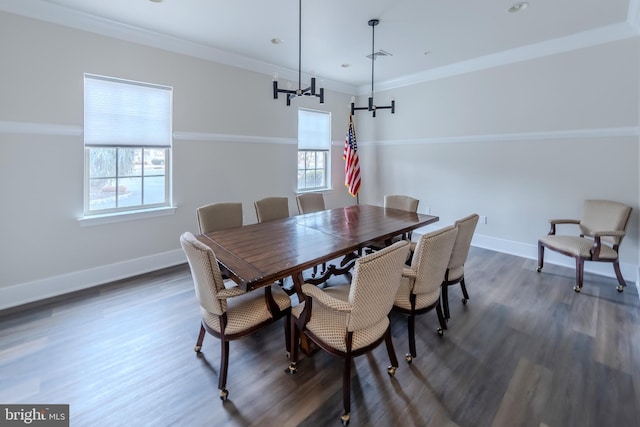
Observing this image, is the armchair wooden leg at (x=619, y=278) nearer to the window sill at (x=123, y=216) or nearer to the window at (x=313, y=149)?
the window at (x=313, y=149)

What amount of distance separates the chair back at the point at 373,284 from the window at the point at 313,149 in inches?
160

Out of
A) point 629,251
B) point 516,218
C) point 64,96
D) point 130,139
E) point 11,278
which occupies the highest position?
point 64,96

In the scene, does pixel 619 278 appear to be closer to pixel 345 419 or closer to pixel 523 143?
pixel 523 143

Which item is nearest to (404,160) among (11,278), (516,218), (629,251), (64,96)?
(516,218)

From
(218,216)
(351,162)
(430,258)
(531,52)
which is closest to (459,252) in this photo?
(430,258)

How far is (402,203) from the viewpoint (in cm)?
419

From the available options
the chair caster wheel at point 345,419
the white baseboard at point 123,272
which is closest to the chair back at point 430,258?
the chair caster wheel at point 345,419

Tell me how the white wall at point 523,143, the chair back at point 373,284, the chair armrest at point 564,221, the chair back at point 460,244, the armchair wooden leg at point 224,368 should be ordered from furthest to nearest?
the chair armrest at point 564,221 → the white wall at point 523,143 → the chair back at point 460,244 → the armchair wooden leg at point 224,368 → the chair back at point 373,284

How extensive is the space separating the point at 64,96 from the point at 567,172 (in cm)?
617

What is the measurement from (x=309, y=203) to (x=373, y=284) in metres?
2.54

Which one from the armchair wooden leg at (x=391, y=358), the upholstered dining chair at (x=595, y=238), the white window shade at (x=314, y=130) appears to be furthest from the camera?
the white window shade at (x=314, y=130)

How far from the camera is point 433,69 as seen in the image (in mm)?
5199

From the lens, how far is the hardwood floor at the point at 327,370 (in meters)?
1.77

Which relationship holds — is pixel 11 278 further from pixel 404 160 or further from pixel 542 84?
pixel 542 84
